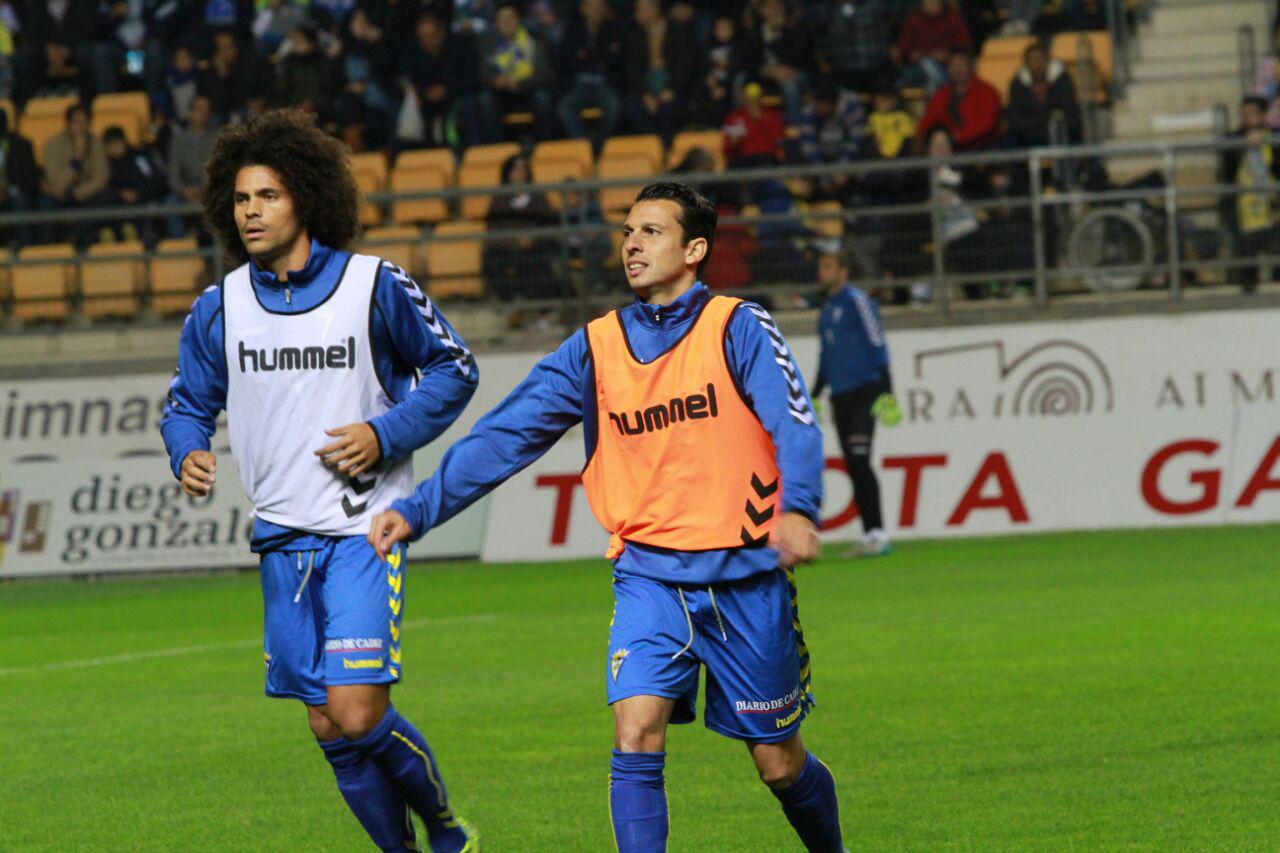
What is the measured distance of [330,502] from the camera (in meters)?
5.95

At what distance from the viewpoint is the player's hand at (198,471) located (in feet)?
19.5

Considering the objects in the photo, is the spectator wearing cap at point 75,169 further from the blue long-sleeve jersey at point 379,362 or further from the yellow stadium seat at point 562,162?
the blue long-sleeve jersey at point 379,362

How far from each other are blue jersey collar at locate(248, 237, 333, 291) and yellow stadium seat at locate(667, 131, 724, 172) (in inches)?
609

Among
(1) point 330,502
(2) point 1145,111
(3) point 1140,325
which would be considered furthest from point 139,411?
(1) point 330,502

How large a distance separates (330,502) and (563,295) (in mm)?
14139

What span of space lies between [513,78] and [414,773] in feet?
59.9

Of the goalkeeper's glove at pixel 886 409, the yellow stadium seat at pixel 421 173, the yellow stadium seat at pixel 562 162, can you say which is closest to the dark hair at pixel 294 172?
the goalkeeper's glove at pixel 886 409

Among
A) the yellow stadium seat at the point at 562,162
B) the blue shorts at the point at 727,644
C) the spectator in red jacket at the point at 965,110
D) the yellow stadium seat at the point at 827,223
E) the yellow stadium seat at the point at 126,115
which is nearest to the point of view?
the blue shorts at the point at 727,644

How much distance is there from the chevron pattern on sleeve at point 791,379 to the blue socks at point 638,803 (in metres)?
0.99

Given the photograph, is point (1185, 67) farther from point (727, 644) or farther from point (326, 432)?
point (727, 644)

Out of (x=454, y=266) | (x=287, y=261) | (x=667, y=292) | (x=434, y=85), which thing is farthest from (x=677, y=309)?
(x=434, y=85)

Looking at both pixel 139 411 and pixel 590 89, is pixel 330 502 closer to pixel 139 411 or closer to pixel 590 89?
pixel 139 411

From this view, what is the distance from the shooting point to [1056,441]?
1845cm

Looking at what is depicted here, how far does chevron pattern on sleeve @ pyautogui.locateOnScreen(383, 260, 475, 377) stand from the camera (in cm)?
611
